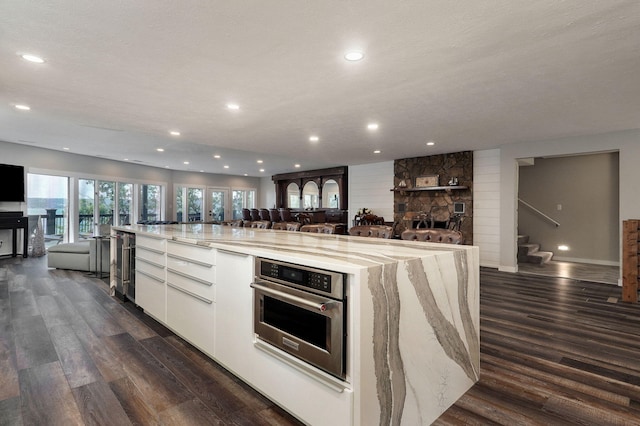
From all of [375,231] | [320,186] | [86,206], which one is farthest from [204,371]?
[320,186]

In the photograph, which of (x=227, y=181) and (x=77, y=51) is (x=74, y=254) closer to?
(x=77, y=51)

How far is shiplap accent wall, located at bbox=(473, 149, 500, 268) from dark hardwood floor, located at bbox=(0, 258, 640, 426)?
2721mm

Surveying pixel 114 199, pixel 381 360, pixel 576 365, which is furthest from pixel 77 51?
pixel 114 199

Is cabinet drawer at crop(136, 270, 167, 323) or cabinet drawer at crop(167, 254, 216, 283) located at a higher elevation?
cabinet drawer at crop(167, 254, 216, 283)

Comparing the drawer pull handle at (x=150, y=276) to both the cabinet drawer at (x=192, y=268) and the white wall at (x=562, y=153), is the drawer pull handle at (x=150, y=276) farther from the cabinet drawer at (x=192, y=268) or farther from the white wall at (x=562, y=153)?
the white wall at (x=562, y=153)

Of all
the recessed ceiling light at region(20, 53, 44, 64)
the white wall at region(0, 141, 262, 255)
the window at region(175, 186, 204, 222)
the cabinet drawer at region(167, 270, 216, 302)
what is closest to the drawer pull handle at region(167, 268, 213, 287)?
the cabinet drawer at region(167, 270, 216, 302)

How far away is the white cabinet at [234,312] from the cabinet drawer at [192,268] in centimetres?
10

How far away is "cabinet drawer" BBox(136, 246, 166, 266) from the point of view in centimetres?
298

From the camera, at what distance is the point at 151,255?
10.4 feet

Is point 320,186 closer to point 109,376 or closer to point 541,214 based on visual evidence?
point 541,214

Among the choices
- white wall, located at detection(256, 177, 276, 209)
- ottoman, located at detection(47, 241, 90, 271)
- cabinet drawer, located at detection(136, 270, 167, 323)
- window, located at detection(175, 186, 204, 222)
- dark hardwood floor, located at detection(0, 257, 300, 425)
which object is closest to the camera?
dark hardwood floor, located at detection(0, 257, 300, 425)

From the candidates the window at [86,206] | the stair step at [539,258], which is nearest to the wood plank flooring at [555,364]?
the stair step at [539,258]

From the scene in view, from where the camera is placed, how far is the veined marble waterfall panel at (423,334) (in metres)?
1.42

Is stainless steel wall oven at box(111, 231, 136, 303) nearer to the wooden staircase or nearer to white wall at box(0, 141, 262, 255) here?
white wall at box(0, 141, 262, 255)
